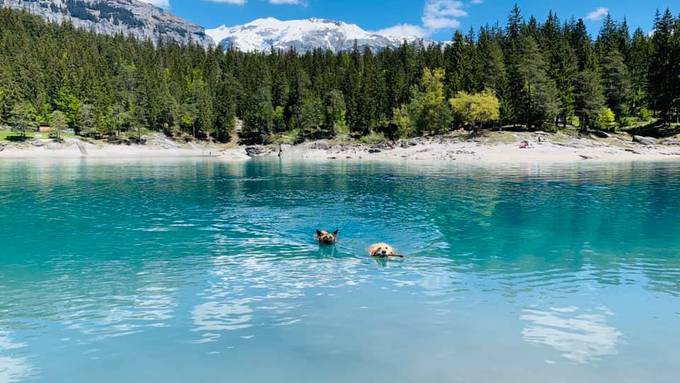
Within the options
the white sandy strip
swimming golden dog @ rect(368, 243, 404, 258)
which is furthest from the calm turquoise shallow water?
the white sandy strip

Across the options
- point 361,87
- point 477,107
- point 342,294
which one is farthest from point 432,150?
point 342,294

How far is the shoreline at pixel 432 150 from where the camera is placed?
281ft

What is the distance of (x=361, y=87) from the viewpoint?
132 meters

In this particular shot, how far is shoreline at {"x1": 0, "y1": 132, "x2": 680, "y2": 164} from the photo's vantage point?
281 ft

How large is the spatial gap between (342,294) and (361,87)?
11991 centimetres

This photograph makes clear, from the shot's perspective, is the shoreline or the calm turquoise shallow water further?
the shoreline

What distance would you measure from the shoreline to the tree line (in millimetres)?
6711

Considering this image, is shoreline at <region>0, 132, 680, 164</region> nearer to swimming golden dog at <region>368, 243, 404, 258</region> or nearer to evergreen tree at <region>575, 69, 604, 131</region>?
evergreen tree at <region>575, 69, 604, 131</region>

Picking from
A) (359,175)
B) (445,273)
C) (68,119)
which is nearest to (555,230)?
(445,273)

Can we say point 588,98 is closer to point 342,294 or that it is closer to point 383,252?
point 383,252

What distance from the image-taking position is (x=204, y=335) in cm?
1301

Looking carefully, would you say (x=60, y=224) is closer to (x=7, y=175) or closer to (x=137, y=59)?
(x=7, y=175)

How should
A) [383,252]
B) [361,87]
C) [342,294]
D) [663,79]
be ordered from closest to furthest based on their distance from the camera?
[342,294], [383,252], [663,79], [361,87]

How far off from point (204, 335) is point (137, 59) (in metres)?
182
